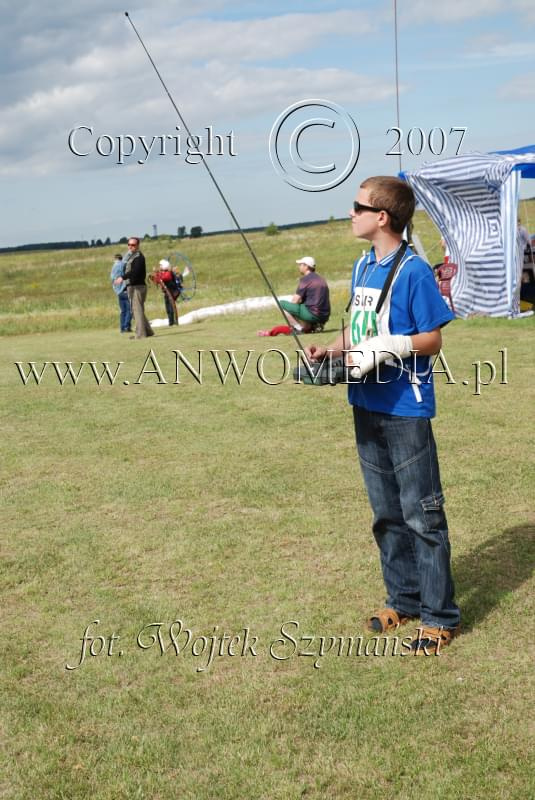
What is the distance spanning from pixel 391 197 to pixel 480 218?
49.0 ft

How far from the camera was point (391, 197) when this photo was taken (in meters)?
4.02

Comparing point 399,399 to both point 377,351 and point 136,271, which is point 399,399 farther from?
point 136,271

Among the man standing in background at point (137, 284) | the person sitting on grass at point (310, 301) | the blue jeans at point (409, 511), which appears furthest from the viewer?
the man standing in background at point (137, 284)

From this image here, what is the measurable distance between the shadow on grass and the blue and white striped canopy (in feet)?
40.2

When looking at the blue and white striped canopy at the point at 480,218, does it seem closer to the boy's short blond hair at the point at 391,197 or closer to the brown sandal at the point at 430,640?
the boy's short blond hair at the point at 391,197

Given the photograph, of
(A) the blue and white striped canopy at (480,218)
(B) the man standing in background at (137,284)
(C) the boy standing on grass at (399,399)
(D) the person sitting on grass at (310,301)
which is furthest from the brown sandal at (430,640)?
(B) the man standing in background at (137,284)

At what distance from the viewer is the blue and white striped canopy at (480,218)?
17.1 meters

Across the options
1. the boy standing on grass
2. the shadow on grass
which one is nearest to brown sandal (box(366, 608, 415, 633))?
the boy standing on grass

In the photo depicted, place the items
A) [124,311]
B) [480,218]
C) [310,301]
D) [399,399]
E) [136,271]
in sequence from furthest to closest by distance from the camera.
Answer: [124,311]
[136,271]
[480,218]
[310,301]
[399,399]

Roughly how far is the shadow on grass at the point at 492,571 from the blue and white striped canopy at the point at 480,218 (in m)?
12.3

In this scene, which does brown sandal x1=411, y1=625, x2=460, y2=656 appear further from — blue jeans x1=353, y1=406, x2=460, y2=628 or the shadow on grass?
the shadow on grass

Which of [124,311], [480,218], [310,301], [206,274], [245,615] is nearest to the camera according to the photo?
[245,615]

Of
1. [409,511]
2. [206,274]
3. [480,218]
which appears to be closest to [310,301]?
[480,218]

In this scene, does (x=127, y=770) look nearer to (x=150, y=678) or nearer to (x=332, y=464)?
(x=150, y=678)
